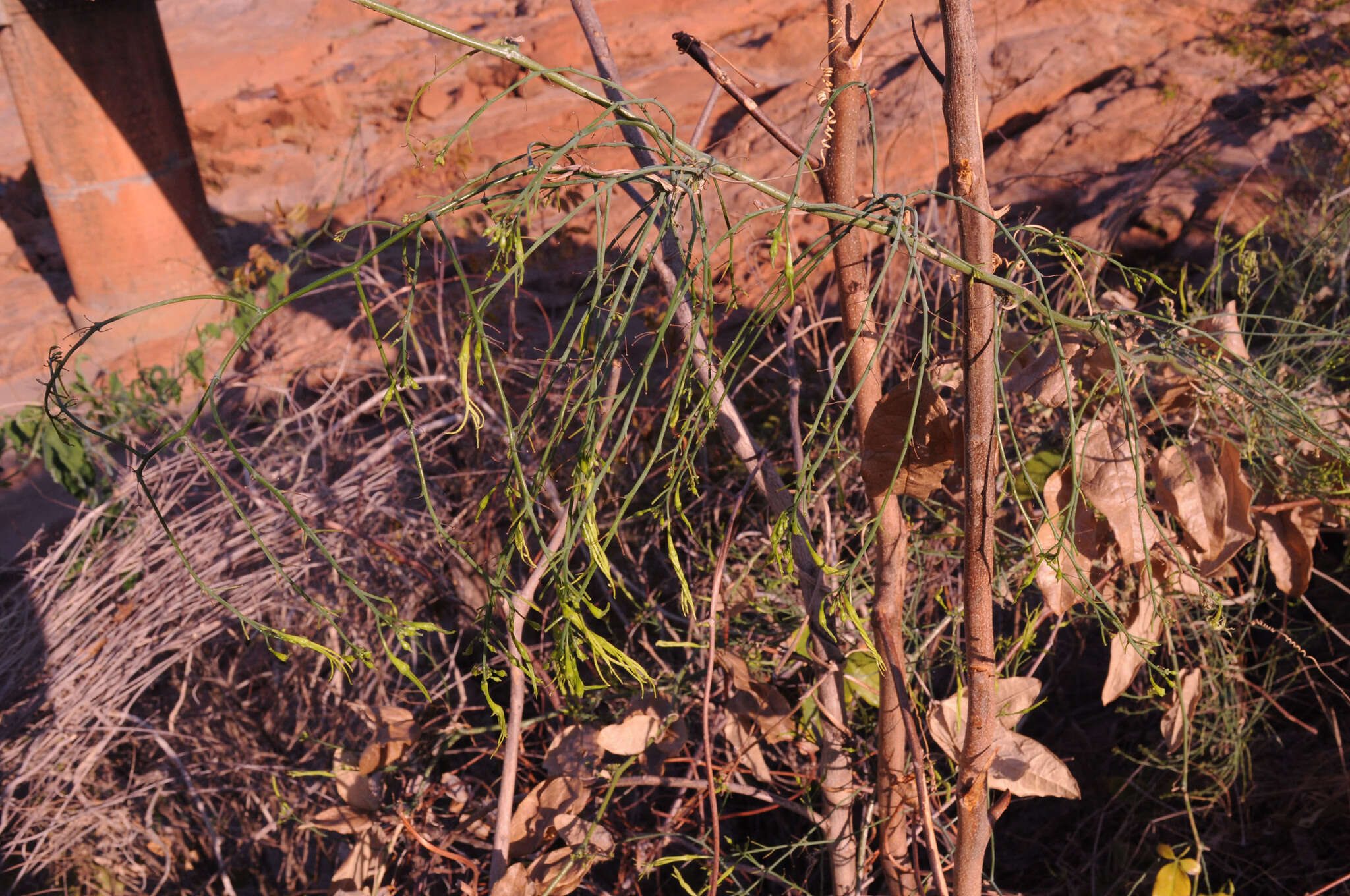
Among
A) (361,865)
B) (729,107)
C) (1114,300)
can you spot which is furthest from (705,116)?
(729,107)

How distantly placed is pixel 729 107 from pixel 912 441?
5.14 m

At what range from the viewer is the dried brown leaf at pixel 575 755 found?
4.91 ft

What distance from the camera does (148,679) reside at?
2002mm

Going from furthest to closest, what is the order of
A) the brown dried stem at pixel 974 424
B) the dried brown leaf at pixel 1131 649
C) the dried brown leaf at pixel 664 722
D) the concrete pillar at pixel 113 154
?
the concrete pillar at pixel 113 154 < the dried brown leaf at pixel 664 722 < the dried brown leaf at pixel 1131 649 < the brown dried stem at pixel 974 424

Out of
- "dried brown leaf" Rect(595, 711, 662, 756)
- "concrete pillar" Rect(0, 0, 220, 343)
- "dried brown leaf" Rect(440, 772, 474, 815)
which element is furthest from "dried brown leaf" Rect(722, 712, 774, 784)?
"concrete pillar" Rect(0, 0, 220, 343)

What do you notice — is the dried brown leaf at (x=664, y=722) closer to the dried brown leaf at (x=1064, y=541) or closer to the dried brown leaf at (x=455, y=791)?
the dried brown leaf at (x=455, y=791)

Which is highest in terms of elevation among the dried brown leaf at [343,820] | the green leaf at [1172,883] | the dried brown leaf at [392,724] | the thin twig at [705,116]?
the thin twig at [705,116]

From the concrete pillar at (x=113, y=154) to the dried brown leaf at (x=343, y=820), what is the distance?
472 centimetres

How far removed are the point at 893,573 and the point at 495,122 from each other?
6581 millimetres

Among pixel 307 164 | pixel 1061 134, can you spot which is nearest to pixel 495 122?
pixel 307 164

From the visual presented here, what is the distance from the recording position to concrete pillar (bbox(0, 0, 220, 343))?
18.0 ft

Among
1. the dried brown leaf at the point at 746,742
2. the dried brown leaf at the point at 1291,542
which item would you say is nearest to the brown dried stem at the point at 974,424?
the dried brown leaf at the point at 746,742

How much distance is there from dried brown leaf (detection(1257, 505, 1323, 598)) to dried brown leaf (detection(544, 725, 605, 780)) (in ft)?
4.01

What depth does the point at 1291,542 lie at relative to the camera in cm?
154
